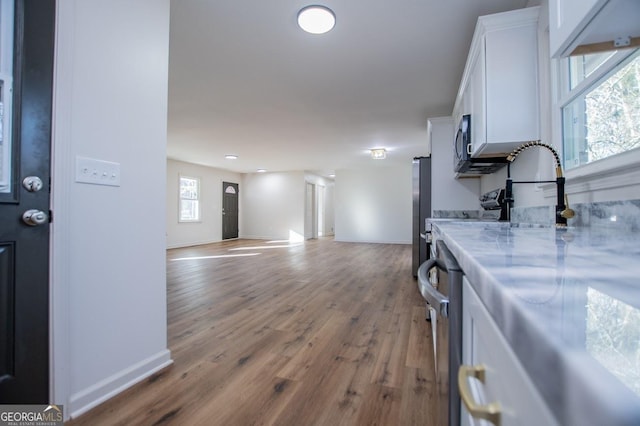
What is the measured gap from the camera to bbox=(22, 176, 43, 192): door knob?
1152 mm

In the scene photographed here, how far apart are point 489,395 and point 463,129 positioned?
92.9 inches

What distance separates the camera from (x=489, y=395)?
1.32 ft

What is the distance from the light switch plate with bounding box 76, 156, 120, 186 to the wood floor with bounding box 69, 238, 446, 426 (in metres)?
1.04

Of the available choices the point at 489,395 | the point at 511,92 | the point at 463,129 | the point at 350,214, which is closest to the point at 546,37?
the point at 511,92

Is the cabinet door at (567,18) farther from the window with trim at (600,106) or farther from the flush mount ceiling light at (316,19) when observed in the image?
the flush mount ceiling light at (316,19)

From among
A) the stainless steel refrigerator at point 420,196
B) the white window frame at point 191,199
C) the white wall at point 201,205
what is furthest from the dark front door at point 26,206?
the white window frame at point 191,199

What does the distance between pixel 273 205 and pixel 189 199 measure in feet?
8.51

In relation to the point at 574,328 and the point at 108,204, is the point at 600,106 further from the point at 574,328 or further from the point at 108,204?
the point at 108,204

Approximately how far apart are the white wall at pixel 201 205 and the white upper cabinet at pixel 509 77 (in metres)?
6.94

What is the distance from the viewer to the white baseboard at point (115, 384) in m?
1.28

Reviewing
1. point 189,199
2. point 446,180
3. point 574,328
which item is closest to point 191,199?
point 189,199

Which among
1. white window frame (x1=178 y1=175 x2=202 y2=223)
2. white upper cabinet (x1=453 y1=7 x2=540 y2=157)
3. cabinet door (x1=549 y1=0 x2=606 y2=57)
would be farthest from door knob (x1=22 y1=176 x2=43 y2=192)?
white window frame (x1=178 y1=175 x2=202 y2=223)

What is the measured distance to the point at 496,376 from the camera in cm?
36
